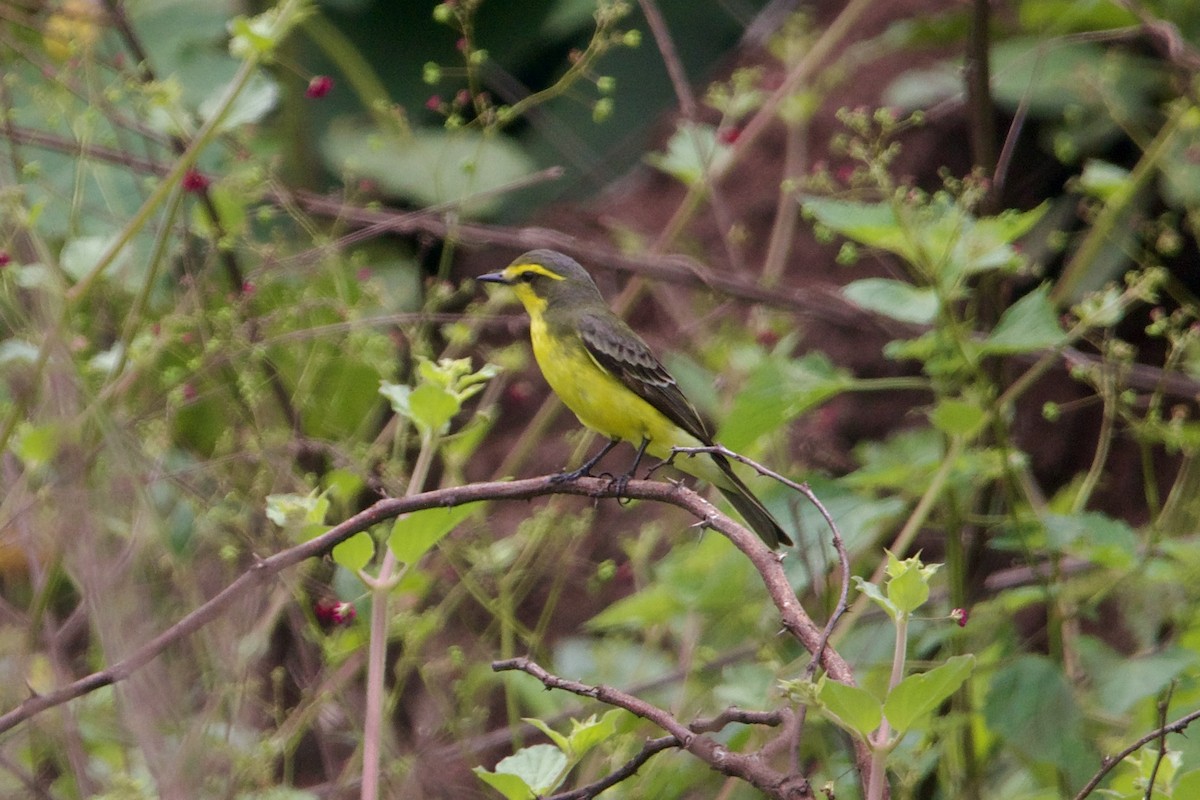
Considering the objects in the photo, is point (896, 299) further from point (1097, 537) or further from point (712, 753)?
point (712, 753)

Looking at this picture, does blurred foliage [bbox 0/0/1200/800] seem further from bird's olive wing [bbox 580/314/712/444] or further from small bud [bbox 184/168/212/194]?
bird's olive wing [bbox 580/314/712/444]

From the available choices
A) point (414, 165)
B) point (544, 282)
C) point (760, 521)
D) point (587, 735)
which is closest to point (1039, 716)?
point (760, 521)

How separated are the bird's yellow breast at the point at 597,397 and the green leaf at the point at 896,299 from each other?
106 cm

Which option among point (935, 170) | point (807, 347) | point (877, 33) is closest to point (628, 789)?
point (807, 347)

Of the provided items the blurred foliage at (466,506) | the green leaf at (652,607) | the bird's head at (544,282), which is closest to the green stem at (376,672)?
the blurred foliage at (466,506)

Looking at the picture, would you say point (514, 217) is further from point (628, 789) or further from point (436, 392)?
point (436, 392)

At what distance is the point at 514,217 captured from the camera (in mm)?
6969

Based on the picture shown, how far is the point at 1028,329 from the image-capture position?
10.1ft

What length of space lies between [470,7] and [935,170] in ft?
11.8

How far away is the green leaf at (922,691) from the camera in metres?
1.75

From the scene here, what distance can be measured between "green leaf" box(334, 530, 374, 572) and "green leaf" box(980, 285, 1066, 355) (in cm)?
152

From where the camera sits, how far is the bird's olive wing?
4.16 metres

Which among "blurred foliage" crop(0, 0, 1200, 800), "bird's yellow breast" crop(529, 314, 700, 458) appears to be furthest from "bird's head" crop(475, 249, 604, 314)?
"blurred foliage" crop(0, 0, 1200, 800)

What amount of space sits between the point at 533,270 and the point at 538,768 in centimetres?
246
